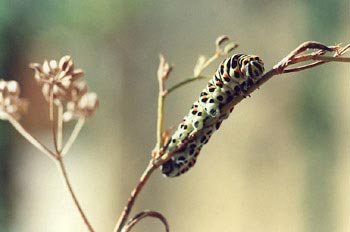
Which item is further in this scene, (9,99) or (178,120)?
(178,120)

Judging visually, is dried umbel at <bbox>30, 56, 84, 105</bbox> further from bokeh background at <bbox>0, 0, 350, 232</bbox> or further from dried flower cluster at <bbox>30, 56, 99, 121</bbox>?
bokeh background at <bbox>0, 0, 350, 232</bbox>

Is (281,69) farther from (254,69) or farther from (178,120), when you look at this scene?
(178,120)

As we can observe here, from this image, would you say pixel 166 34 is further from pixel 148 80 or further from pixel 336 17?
pixel 336 17

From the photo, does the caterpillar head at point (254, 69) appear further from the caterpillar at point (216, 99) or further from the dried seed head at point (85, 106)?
the dried seed head at point (85, 106)

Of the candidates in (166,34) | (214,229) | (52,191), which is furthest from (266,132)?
(52,191)

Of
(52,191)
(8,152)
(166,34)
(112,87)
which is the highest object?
(166,34)

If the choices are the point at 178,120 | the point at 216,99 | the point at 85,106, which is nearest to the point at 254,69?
the point at 216,99
